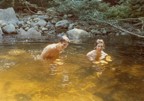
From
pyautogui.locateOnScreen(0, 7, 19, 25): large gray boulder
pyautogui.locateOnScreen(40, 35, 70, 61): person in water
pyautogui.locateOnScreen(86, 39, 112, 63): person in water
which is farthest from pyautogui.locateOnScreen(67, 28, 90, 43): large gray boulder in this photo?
pyautogui.locateOnScreen(40, 35, 70, 61): person in water

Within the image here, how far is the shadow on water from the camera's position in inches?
224

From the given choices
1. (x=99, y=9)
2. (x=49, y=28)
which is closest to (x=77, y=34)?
(x=99, y=9)

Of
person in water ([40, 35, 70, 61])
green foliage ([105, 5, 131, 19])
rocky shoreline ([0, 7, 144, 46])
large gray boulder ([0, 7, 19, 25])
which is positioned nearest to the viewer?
person in water ([40, 35, 70, 61])

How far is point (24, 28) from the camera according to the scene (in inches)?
511

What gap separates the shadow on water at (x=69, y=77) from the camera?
5.69 m

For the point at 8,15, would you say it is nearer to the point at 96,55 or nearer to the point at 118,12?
the point at 118,12

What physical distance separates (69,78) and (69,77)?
8 centimetres

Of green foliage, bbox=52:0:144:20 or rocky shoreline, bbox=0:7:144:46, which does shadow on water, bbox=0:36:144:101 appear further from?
green foliage, bbox=52:0:144:20

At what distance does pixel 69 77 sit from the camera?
6.92 metres

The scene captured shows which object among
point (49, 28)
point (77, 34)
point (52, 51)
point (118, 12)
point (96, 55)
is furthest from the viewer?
point (49, 28)

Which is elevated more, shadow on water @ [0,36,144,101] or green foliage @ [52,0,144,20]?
green foliage @ [52,0,144,20]

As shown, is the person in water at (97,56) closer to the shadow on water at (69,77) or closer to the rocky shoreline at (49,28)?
the shadow on water at (69,77)

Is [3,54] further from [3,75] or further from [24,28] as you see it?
[24,28]

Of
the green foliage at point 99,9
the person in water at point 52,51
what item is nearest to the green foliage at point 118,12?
the green foliage at point 99,9
